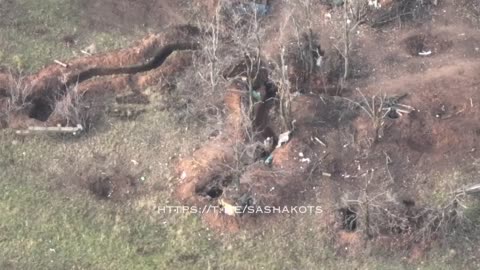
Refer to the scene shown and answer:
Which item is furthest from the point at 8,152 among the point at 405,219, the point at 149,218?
the point at 405,219

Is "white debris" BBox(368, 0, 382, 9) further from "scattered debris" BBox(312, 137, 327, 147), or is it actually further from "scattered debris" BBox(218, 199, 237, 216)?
"scattered debris" BBox(218, 199, 237, 216)

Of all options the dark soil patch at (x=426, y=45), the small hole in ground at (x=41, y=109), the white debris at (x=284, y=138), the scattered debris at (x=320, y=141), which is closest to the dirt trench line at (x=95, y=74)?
the small hole in ground at (x=41, y=109)

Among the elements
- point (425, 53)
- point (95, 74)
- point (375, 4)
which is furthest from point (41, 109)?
point (425, 53)

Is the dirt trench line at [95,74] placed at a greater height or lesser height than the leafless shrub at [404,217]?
greater

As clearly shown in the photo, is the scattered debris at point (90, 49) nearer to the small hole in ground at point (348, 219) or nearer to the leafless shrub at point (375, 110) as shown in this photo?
the leafless shrub at point (375, 110)

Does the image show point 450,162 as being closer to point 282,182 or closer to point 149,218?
point 282,182

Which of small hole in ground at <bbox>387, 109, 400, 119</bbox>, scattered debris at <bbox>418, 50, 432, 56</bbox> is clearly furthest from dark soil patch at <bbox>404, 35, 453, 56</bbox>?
small hole in ground at <bbox>387, 109, 400, 119</bbox>

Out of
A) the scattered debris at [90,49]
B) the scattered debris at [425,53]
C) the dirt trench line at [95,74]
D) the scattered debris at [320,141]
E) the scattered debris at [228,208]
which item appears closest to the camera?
the scattered debris at [228,208]
